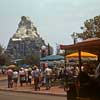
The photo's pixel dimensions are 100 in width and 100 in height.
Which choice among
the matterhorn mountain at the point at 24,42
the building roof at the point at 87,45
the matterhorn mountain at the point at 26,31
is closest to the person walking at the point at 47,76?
the building roof at the point at 87,45

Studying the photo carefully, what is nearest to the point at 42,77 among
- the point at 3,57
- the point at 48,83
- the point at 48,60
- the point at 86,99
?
the point at 48,83

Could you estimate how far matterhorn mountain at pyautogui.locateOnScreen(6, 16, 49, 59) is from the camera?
15635 centimetres

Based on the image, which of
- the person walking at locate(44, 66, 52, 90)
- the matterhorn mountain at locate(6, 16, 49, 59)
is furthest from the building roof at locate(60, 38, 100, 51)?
the matterhorn mountain at locate(6, 16, 49, 59)

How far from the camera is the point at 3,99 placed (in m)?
24.8

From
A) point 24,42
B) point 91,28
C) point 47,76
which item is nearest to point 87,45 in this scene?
point 47,76

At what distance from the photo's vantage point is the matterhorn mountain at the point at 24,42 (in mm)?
156350

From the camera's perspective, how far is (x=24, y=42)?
16662cm

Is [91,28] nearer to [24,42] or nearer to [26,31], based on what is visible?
[24,42]

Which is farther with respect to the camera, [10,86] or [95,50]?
[10,86]

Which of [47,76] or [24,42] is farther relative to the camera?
[24,42]

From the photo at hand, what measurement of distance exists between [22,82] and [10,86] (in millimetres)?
1150

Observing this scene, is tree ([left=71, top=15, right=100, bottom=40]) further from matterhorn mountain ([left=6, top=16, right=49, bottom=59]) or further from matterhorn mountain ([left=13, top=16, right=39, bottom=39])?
matterhorn mountain ([left=13, top=16, right=39, bottom=39])

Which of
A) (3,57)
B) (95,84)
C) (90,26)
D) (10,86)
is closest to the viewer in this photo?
(95,84)

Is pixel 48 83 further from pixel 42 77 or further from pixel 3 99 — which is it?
pixel 3 99
